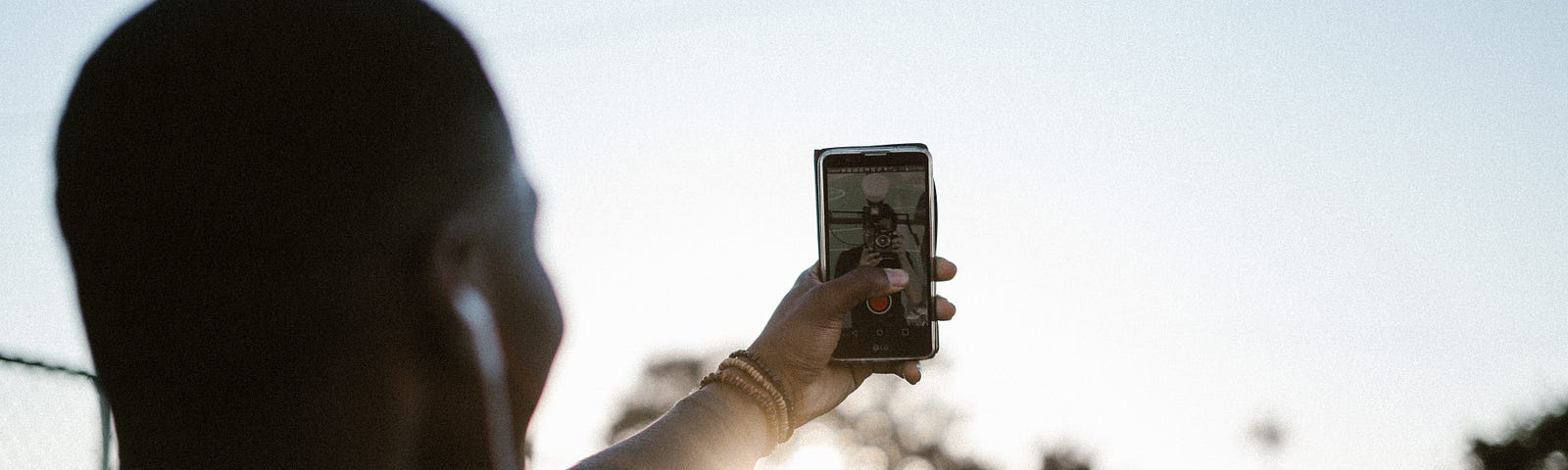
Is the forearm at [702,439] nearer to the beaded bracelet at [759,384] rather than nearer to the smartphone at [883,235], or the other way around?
the beaded bracelet at [759,384]

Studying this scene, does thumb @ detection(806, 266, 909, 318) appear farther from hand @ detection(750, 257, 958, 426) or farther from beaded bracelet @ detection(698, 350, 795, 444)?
beaded bracelet @ detection(698, 350, 795, 444)

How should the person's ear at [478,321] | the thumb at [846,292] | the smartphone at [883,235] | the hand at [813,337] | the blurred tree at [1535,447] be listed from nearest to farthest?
the person's ear at [478,321]
the hand at [813,337]
the thumb at [846,292]
the smartphone at [883,235]
the blurred tree at [1535,447]

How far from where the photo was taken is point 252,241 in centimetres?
101

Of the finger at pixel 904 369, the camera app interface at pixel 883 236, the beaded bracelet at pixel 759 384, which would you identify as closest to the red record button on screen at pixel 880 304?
the camera app interface at pixel 883 236

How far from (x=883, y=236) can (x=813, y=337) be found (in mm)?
642

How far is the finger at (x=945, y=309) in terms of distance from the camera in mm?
3383

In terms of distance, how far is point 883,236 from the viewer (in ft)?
11.4

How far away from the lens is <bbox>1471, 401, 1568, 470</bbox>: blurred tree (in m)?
49.5

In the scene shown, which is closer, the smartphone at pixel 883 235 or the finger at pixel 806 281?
the finger at pixel 806 281

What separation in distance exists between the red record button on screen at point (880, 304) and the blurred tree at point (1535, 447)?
5393 centimetres

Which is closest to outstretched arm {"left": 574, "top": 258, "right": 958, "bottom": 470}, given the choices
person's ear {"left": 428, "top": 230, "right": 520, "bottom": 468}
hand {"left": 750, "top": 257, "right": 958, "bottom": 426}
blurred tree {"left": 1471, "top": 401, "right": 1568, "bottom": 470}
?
hand {"left": 750, "top": 257, "right": 958, "bottom": 426}

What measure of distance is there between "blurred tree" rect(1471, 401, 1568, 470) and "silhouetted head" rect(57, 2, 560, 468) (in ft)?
184

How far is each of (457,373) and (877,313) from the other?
235 centimetres

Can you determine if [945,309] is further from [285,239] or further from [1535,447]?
[1535,447]
